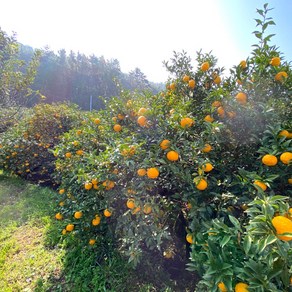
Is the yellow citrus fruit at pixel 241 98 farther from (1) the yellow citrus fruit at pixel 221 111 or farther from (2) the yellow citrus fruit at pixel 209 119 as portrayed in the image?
(2) the yellow citrus fruit at pixel 209 119

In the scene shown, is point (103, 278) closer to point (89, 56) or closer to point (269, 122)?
point (269, 122)

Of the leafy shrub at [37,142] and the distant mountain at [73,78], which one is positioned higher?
the distant mountain at [73,78]

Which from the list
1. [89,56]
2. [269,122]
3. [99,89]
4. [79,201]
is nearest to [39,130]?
[79,201]

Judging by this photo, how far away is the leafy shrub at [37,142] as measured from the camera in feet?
15.0

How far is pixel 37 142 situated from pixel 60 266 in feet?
10.5

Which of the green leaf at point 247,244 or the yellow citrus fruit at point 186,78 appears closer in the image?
the green leaf at point 247,244

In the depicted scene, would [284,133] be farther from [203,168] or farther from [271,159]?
[203,168]

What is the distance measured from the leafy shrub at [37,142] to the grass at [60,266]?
179cm

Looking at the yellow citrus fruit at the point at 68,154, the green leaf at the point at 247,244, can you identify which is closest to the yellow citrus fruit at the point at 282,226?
the green leaf at the point at 247,244

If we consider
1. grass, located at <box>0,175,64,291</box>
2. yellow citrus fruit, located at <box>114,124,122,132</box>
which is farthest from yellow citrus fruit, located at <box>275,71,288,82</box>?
grass, located at <box>0,175,64,291</box>

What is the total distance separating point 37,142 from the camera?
15.5 ft

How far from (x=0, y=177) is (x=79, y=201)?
3.92m

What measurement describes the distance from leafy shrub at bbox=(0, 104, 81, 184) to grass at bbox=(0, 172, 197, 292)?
5.88 ft

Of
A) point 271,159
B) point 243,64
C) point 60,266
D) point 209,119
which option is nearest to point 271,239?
point 271,159
